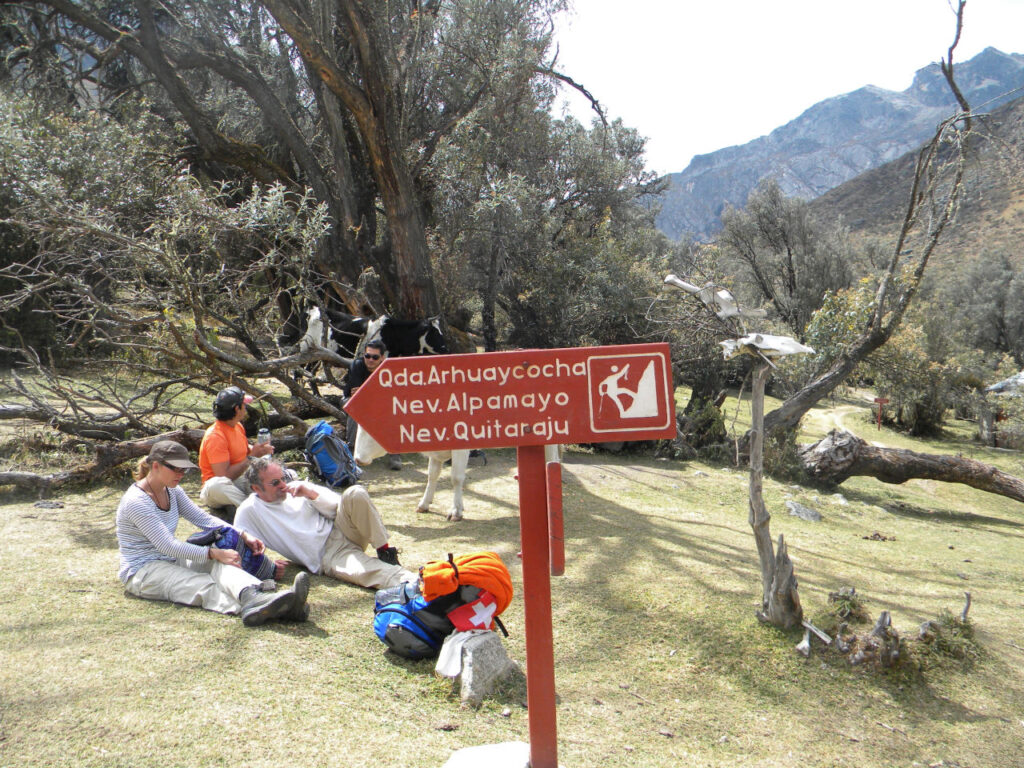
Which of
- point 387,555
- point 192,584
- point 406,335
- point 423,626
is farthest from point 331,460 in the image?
point 423,626

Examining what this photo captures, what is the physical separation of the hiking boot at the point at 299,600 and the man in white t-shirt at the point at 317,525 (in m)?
0.67

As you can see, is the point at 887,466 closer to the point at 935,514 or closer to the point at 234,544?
the point at 935,514

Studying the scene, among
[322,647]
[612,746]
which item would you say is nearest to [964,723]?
[612,746]

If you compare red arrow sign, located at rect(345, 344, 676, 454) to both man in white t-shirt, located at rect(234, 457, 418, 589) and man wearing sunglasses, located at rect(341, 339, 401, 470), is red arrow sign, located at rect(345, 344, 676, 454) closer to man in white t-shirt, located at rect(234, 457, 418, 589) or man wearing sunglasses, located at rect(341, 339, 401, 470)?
man in white t-shirt, located at rect(234, 457, 418, 589)

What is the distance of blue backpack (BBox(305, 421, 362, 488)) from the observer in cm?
697

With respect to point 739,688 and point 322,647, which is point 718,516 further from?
point 322,647

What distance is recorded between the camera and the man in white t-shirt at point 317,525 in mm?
4832

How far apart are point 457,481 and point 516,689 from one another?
314 cm

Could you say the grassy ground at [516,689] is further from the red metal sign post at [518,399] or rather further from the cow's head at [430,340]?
the cow's head at [430,340]

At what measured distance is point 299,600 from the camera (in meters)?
4.06

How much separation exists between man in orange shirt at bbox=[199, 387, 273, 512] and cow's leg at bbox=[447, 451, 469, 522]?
1.75 meters

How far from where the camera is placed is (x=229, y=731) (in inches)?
118

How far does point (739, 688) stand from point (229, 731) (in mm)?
2632

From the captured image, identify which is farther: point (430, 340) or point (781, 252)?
point (781, 252)
